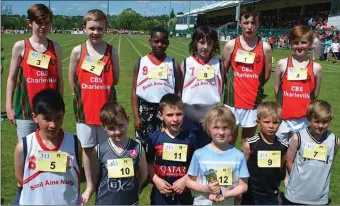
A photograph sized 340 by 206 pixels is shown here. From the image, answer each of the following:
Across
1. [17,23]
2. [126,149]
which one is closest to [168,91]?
[126,149]

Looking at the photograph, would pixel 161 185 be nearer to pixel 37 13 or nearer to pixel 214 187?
pixel 214 187

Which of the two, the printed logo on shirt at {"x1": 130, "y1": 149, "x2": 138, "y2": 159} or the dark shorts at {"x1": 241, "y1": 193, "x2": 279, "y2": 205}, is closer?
the printed logo on shirt at {"x1": 130, "y1": 149, "x2": 138, "y2": 159}

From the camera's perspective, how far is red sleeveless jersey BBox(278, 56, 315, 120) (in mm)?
4273

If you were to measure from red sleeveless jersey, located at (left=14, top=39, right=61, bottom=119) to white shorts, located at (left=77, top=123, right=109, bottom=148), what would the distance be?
1.75ft

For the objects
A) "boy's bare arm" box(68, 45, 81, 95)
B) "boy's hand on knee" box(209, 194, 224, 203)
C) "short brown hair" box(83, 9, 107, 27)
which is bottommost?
"boy's hand on knee" box(209, 194, 224, 203)

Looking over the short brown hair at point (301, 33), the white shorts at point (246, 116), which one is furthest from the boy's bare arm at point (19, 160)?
the short brown hair at point (301, 33)

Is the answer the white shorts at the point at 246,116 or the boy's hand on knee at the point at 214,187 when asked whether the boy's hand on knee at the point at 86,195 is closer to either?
the boy's hand on knee at the point at 214,187

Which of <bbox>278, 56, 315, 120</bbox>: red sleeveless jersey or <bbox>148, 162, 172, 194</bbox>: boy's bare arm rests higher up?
<bbox>278, 56, 315, 120</bbox>: red sleeveless jersey

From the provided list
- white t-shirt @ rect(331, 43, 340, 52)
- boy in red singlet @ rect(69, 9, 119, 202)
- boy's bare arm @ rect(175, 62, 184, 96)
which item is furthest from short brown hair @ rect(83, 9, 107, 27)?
white t-shirt @ rect(331, 43, 340, 52)

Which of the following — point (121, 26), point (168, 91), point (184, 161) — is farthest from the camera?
point (121, 26)

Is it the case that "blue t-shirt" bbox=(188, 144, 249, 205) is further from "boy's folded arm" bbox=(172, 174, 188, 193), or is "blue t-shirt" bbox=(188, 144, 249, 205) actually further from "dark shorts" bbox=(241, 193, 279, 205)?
"dark shorts" bbox=(241, 193, 279, 205)

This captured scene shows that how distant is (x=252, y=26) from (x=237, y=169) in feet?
6.21

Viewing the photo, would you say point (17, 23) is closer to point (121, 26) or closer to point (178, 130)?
point (121, 26)

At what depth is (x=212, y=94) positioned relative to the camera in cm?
421
